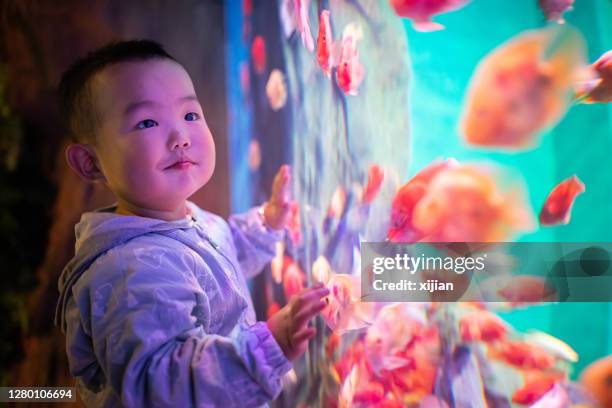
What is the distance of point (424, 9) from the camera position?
0.90 meters

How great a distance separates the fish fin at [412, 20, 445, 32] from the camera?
2.95ft

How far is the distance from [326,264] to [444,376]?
10.8 inches

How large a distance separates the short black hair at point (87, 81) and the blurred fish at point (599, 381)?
0.79 metres

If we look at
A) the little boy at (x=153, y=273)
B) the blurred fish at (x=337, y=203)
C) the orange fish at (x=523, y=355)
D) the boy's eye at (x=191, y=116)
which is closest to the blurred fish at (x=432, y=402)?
the orange fish at (x=523, y=355)

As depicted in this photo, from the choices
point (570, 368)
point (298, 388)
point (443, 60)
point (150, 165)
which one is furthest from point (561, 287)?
point (150, 165)

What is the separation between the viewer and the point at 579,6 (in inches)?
33.4

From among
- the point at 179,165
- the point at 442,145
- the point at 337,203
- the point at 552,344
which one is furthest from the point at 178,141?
the point at 552,344

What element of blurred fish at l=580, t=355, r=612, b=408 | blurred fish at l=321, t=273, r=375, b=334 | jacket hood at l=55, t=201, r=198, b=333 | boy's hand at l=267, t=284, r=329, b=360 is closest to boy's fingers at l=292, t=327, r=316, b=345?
boy's hand at l=267, t=284, r=329, b=360

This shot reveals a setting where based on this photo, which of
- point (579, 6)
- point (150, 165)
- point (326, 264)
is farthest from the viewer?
point (326, 264)

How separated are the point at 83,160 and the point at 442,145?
0.57 metres

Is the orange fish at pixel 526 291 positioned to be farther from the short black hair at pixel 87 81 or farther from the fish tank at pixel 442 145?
the short black hair at pixel 87 81

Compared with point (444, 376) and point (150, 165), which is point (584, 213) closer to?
point (444, 376)

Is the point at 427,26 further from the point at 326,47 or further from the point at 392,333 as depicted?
the point at 392,333

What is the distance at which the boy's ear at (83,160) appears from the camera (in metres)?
1.02
